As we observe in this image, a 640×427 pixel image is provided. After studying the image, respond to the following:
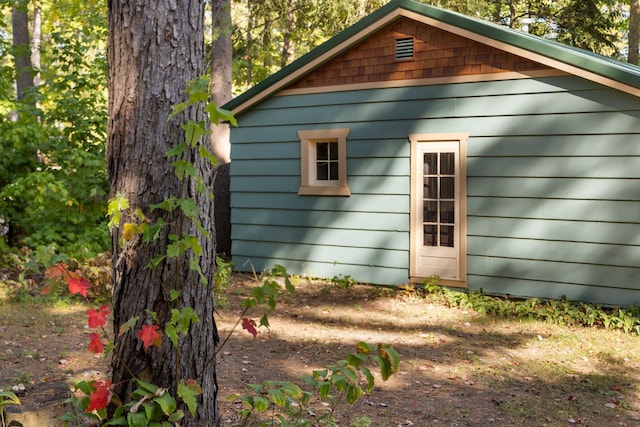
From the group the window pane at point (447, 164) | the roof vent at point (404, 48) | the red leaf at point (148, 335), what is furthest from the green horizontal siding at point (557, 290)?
the red leaf at point (148, 335)

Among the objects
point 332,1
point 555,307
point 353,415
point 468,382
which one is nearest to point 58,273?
point 353,415

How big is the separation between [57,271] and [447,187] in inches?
282

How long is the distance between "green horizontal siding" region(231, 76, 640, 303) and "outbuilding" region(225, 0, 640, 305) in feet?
0.06

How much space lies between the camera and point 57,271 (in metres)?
2.73

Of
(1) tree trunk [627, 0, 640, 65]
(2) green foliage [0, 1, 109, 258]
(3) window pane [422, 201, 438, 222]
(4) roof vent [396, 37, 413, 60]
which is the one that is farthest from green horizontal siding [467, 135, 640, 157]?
(1) tree trunk [627, 0, 640, 65]

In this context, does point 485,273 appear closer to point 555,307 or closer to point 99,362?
point 555,307

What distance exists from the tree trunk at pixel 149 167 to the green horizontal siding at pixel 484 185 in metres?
6.33

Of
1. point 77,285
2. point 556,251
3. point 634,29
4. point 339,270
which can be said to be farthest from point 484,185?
point 634,29

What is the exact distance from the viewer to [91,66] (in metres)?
10.7

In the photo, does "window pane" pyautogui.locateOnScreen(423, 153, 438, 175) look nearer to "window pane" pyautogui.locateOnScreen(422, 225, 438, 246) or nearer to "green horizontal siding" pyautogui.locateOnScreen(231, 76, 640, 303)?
"green horizontal siding" pyautogui.locateOnScreen(231, 76, 640, 303)

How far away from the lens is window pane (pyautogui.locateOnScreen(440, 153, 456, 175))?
9.19 meters

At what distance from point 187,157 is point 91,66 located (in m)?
8.75

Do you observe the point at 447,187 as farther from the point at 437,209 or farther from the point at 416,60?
the point at 416,60

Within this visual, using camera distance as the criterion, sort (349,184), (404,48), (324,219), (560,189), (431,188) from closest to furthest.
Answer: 1. (560,189)
2. (431,188)
3. (404,48)
4. (349,184)
5. (324,219)
